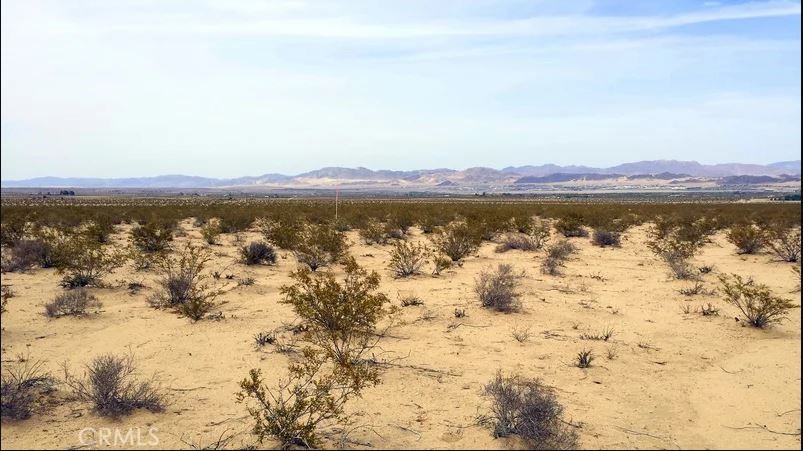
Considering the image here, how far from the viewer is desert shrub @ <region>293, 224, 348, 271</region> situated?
15.1m

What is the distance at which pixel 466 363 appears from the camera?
7.06m

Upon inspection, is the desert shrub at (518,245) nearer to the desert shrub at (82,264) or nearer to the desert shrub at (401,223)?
the desert shrub at (401,223)

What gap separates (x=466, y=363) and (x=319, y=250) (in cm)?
921

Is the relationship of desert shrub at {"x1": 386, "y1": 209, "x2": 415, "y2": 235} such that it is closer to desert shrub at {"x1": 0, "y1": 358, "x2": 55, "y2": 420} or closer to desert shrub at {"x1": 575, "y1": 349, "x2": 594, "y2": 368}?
desert shrub at {"x1": 575, "y1": 349, "x2": 594, "y2": 368}

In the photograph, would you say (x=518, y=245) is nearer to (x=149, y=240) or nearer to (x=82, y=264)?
(x=149, y=240)

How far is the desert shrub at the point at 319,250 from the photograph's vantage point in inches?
593

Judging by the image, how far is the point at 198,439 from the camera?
4855 mm

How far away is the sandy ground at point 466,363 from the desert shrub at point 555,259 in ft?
6.17

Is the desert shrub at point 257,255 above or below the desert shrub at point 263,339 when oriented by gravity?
above

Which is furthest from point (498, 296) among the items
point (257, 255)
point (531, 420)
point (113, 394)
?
point (257, 255)

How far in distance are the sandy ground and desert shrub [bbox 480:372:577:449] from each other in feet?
0.49

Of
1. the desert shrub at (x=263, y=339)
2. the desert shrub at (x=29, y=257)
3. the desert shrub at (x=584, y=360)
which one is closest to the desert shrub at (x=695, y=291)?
the desert shrub at (x=584, y=360)

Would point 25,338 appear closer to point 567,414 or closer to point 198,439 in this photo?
point 198,439

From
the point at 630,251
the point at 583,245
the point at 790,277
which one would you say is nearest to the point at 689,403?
the point at 790,277
